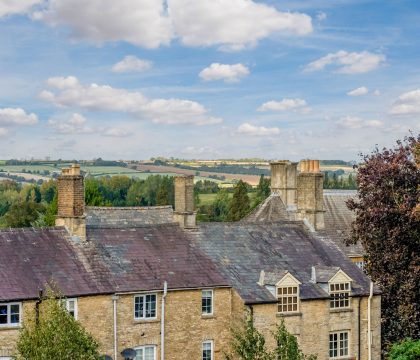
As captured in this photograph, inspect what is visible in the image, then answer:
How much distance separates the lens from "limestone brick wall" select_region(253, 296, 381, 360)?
1598 inches

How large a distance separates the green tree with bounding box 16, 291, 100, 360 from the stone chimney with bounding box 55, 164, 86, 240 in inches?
521

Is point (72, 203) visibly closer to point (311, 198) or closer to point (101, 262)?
point (101, 262)

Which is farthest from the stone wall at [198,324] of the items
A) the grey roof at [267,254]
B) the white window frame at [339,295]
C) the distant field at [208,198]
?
the distant field at [208,198]

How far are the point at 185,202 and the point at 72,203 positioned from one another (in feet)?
23.0

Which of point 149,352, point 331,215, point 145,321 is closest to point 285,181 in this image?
point 331,215

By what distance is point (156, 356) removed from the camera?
3869 centimetres

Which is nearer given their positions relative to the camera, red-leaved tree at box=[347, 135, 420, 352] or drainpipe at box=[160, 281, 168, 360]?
drainpipe at box=[160, 281, 168, 360]

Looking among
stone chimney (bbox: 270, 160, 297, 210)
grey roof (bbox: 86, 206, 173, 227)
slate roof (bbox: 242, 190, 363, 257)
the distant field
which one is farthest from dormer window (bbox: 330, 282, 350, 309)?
the distant field

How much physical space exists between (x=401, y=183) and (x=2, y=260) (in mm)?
22736

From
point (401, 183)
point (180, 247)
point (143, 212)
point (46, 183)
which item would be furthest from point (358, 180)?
point (46, 183)

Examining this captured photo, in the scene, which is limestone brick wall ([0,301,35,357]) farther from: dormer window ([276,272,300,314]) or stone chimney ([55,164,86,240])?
dormer window ([276,272,300,314])

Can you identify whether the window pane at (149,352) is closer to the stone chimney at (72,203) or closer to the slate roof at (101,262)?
the slate roof at (101,262)

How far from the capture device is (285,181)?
2424 inches

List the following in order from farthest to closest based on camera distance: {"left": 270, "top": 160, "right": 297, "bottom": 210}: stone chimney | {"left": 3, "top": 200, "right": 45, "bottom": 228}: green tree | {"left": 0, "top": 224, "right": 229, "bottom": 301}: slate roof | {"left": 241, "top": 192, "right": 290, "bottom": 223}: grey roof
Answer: {"left": 3, "top": 200, "right": 45, "bottom": 228}: green tree
{"left": 270, "top": 160, "right": 297, "bottom": 210}: stone chimney
{"left": 241, "top": 192, "right": 290, "bottom": 223}: grey roof
{"left": 0, "top": 224, "right": 229, "bottom": 301}: slate roof
